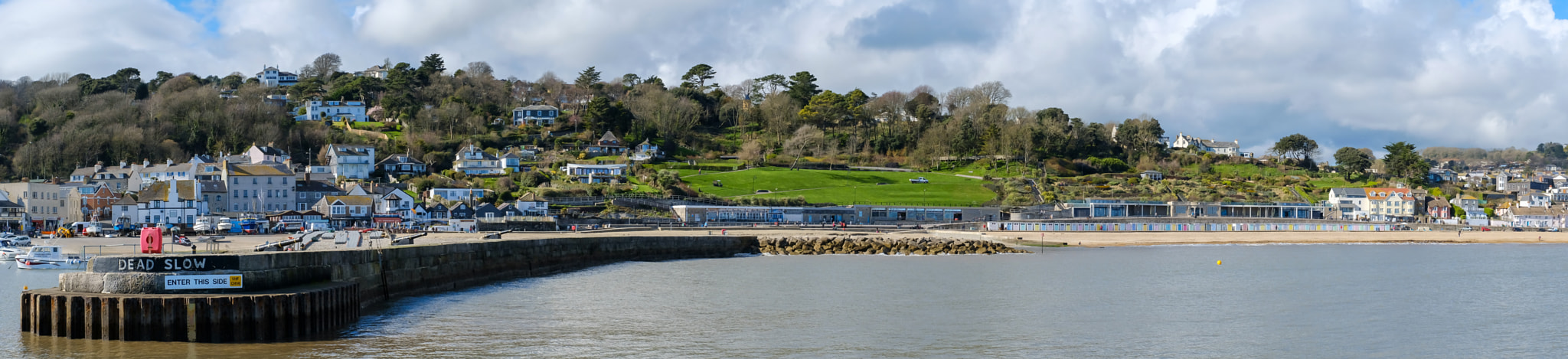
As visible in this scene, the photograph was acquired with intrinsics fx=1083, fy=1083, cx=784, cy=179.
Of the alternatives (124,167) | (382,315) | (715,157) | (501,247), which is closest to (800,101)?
(715,157)

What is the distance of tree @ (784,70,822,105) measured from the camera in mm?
106950

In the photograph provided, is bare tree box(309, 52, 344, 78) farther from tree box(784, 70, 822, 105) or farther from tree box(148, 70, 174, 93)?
tree box(784, 70, 822, 105)

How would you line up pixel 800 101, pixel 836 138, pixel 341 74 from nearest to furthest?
pixel 836 138 < pixel 800 101 < pixel 341 74

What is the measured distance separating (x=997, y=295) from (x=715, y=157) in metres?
63.6

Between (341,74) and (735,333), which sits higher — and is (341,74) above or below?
above

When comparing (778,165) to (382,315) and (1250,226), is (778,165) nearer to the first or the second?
(1250,226)

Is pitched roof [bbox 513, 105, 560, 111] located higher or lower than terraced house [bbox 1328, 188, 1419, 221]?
higher

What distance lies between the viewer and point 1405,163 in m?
92.2

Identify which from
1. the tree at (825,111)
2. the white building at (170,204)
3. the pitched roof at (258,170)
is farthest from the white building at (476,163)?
the tree at (825,111)

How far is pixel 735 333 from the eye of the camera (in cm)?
2019

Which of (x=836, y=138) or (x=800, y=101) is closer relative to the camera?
(x=836, y=138)

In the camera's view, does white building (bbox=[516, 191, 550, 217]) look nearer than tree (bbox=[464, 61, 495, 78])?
Yes

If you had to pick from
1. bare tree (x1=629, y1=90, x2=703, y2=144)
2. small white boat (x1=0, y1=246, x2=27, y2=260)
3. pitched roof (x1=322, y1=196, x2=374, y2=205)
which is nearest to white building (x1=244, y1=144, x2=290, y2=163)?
pitched roof (x1=322, y1=196, x2=374, y2=205)

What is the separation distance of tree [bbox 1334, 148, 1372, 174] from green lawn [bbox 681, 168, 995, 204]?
1389 inches
